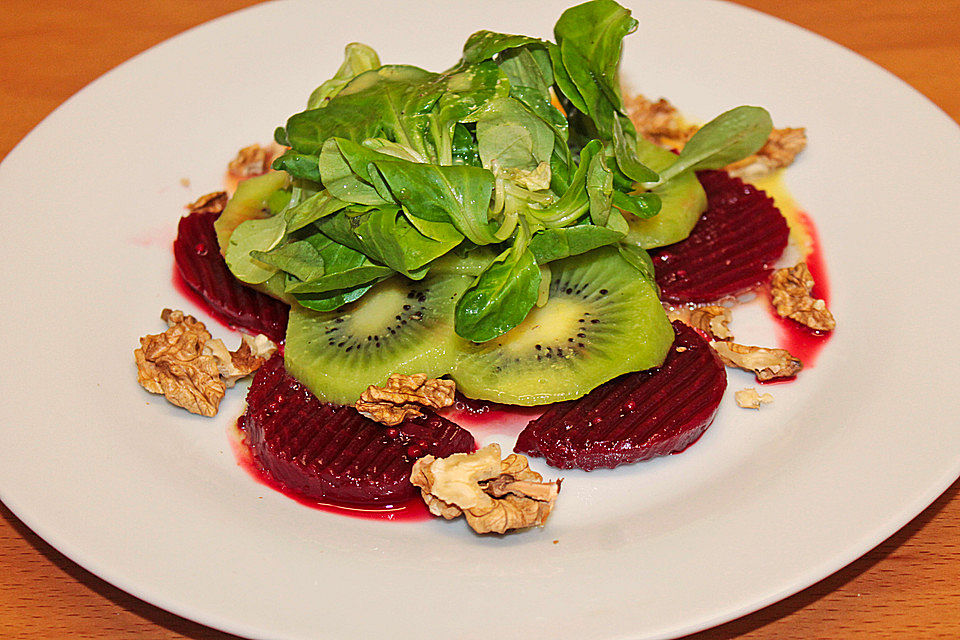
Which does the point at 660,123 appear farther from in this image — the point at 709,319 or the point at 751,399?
the point at 751,399

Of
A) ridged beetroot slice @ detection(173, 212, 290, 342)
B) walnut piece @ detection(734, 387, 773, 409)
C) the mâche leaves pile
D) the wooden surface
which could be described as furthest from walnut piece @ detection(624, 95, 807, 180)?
ridged beetroot slice @ detection(173, 212, 290, 342)

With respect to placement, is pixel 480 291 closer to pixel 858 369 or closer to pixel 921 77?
pixel 858 369

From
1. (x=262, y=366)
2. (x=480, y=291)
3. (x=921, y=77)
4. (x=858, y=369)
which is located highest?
(x=921, y=77)

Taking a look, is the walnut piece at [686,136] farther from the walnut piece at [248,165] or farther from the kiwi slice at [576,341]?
the walnut piece at [248,165]

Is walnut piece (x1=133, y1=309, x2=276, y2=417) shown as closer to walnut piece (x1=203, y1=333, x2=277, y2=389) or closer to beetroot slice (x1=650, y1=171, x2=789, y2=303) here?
walnut piece (x1=203, y1=333, x2=277, y2=389)

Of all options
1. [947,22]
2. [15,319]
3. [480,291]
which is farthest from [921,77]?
[15,319]

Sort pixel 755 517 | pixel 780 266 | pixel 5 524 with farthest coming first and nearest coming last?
1. pixel 780 266
2. pixel 5 524
3. pixel 755 517
